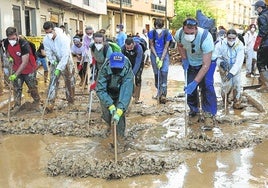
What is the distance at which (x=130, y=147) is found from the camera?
17.9 feet

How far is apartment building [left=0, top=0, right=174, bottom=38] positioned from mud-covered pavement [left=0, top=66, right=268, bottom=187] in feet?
32.4

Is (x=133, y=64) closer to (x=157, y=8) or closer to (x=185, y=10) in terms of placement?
(x=185, y=10)

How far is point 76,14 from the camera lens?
29.8m

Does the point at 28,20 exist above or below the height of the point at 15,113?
above

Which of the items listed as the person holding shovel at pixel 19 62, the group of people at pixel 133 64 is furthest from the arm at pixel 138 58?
the person holding shovel at pixel 19 62

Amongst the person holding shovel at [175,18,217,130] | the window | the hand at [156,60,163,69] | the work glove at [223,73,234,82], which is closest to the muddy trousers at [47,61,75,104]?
the hand at [156,60,163,69]

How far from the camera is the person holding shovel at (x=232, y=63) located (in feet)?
25.1

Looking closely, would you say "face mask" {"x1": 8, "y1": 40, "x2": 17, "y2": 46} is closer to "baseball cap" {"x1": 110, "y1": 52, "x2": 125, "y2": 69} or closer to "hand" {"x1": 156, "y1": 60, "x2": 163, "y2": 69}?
"hand" {"x1": 156, "y1": 60, "x2": 163, "y2": 69}

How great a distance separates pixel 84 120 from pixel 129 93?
6.77ft

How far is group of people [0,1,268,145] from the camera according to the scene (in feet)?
17.0

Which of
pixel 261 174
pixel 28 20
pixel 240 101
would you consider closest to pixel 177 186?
pixel 261 174

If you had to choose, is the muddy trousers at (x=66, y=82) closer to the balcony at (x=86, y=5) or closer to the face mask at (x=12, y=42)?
the face mask at (x=12, y=42)

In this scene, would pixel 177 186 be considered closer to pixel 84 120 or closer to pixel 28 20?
pixel 84 120

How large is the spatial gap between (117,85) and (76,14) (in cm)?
2542
